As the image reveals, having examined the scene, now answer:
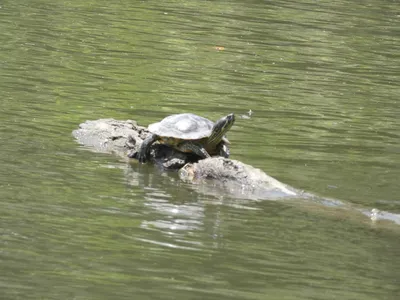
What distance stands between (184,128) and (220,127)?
349mm

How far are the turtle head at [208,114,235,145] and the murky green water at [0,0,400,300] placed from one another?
22.2 inches

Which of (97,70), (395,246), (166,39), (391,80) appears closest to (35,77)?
(97,70)

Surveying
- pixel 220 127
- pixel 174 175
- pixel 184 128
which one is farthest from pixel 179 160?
pixel 220 127

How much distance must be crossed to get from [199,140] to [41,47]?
23.6 ft

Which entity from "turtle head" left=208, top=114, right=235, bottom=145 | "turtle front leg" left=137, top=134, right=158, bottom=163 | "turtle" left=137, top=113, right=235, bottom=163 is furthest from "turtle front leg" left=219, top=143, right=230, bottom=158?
"turtle front leg" left=137, top=134, right=158, bottom=163

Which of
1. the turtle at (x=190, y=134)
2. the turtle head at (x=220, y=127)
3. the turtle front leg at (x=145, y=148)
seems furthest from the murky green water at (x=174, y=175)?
the turtle head at (x=220, y=127)

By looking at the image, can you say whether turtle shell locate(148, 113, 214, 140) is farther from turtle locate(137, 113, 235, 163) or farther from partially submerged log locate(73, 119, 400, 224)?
partially submerged log locate(73, 119, 400, 224)

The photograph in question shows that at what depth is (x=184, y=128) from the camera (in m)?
9.86

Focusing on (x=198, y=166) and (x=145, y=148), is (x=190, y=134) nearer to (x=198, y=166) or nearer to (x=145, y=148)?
(x=198, y=166)

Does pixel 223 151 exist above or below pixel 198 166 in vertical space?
above

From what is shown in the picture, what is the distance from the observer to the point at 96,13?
20.8 meters

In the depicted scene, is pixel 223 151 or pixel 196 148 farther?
pixel 223 151

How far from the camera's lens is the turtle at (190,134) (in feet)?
32.3

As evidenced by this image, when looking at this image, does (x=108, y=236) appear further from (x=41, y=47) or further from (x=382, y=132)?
(x=41, y=47)
